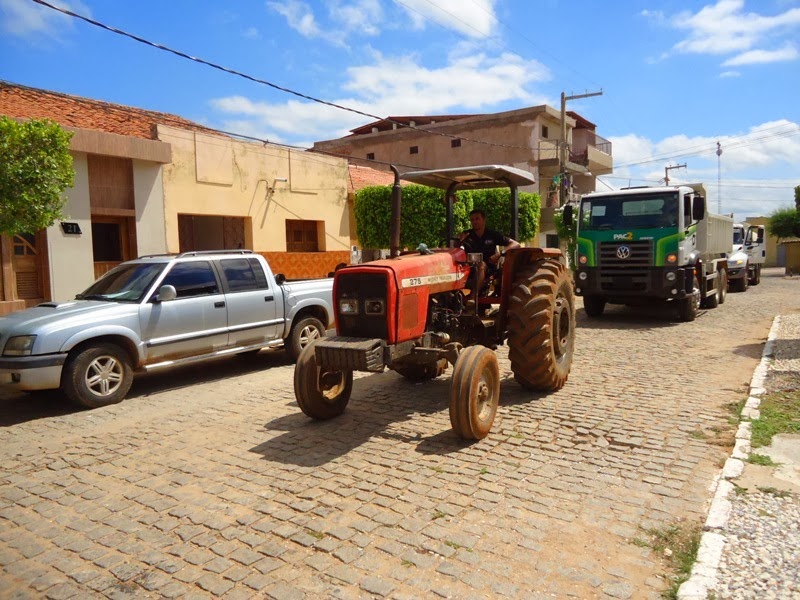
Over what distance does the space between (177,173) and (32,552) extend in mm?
13201

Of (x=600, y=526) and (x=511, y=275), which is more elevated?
(x=511, y=275)

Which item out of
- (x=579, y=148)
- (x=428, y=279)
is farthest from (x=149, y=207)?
(x=579, y=148)

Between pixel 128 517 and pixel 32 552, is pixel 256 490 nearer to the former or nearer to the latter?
pixel 128 517

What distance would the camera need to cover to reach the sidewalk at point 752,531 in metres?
3.09

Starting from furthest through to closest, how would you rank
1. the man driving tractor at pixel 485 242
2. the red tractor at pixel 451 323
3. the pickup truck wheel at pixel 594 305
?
the pickup truck wheel at pixel 594 305
the man driving tractor at pixel 485 242
the red tractor at pixel 451 323

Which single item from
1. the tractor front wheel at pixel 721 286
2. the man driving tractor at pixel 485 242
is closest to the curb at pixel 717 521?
the man driving tractor at pixel 485 242

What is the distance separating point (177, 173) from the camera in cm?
1550

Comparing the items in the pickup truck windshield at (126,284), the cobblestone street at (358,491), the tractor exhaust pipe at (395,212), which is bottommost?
the cobblestone street at (358,491)

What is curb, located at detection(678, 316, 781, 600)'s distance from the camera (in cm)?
309

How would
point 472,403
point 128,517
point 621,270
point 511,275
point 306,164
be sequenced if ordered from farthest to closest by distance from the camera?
point 306,164, point 621,270, point 511,275, point 472,403, point 128,517

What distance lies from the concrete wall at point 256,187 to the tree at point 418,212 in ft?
2.70

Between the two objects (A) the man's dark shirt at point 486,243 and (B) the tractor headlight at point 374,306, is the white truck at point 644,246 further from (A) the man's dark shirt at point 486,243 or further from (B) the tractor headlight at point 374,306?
(B) the tractor headlight at point 374,306

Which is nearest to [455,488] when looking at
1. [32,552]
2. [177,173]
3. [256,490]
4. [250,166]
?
[256,490]

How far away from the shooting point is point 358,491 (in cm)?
444
